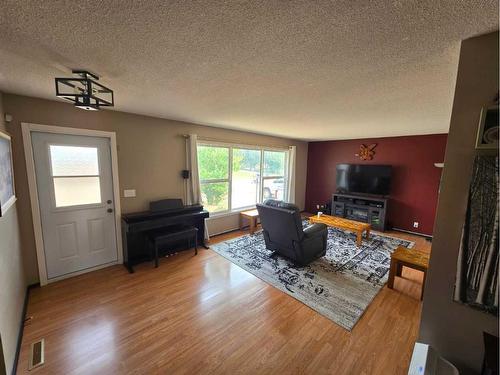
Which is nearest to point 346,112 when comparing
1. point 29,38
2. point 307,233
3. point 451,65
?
point 451,65

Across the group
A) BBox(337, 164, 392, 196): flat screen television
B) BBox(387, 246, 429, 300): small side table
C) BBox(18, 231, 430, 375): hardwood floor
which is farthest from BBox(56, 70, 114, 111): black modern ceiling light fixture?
BBox(337, 164, 392, 196): flat screen television

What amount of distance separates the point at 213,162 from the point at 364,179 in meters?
3.65

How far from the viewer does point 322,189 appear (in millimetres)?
6250

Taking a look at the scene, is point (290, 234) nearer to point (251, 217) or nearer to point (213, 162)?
point (251, 217)

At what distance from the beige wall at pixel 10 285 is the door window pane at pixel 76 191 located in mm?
412

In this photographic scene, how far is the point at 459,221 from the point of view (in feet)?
4.01

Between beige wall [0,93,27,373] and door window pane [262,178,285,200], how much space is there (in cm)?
431

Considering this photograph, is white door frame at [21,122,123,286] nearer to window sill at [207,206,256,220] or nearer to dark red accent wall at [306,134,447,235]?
window sill at [207,206,256,220]

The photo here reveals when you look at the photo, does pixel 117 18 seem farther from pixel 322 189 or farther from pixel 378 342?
pixel 322 189

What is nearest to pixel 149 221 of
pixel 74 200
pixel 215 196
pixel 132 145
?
pixel 74 200

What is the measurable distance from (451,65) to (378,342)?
2246mm

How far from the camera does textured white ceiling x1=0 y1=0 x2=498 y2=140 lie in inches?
36.3

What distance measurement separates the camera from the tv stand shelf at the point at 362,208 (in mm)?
4836

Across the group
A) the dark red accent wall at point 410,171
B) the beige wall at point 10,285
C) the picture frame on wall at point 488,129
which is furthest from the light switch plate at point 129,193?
the dark red accent wall at point 410,171
